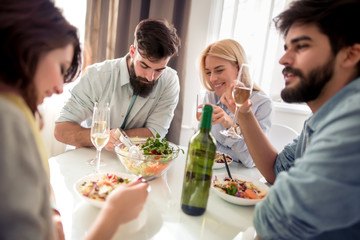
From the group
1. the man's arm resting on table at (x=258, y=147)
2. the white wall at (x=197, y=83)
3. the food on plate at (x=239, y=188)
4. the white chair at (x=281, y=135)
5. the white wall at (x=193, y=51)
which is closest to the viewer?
the food on plate at (x=239, y=188)

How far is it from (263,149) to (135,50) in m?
1.17

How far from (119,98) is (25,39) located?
144 cm

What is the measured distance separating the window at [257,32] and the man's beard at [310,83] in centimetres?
200

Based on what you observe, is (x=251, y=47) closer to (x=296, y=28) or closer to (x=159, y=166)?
(x=296, y=28)

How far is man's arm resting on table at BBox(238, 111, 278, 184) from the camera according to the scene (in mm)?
1282

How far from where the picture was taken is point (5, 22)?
49 centimetres

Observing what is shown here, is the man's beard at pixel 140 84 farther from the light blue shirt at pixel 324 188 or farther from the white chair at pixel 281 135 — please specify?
the light blue shirt at pixel 324 188

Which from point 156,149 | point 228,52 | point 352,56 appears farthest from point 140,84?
point 352,56

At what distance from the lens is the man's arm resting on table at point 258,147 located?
1282 mm

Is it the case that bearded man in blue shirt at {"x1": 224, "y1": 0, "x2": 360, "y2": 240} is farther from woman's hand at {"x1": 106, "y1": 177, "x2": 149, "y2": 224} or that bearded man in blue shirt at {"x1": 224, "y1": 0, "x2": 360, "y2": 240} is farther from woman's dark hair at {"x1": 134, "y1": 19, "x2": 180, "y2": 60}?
woman's dark hair at {"x1": 134, "y1": 19, "x2": 180, "y2": 60}

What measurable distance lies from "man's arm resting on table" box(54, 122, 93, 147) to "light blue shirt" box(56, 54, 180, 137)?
54 mm

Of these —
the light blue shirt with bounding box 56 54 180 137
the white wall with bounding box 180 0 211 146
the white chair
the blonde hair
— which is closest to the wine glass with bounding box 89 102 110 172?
the light blue shirt with bounding box 56 54 180 137

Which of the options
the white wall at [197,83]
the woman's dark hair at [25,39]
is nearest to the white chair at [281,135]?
the white wall at [197,83]

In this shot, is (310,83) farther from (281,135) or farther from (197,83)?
(197,83)
